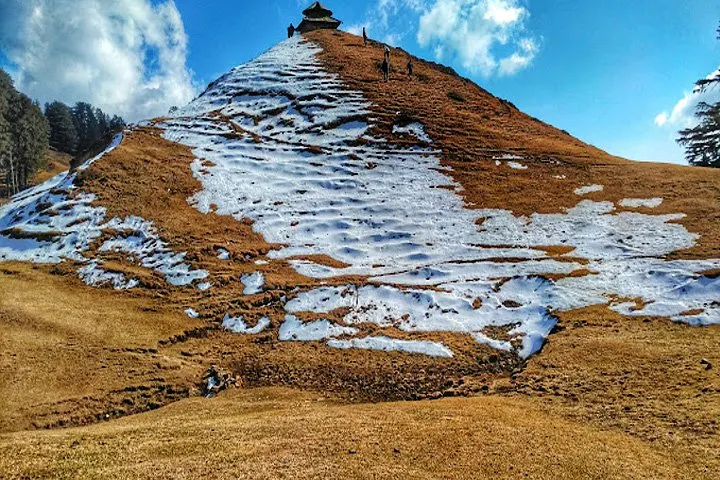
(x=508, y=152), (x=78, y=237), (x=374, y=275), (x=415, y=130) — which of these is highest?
(x=415, y=130)

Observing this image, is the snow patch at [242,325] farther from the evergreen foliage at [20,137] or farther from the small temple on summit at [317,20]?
the small temple on summit at [317,20]

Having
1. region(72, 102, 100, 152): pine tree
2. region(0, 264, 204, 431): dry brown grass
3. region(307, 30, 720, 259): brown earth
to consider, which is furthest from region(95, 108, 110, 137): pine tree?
region(0, 264, 204, 431): dry brown grass

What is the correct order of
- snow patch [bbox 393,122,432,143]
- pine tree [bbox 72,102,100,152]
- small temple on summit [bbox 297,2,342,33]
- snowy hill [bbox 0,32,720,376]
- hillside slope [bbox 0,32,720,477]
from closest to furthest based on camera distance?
hillside slope [bbox 0,32,720,477] < snowy hill [bbox 0,32,720,376] < snow patch [bbox 393,122,432,143] < small temple on summit [bbox 297,2,342,33] < pine tree [bbox 72,102,100,152]

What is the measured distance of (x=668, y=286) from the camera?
27.2 meters

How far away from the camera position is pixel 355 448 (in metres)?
13.5

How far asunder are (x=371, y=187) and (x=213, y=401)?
107 feet

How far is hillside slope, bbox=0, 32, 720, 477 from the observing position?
19.8 m

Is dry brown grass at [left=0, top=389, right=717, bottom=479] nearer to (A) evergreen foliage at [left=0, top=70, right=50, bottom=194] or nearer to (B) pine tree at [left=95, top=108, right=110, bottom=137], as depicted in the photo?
(A) evergreen foliage at [left=0, top=70, right=50, bottom=194]

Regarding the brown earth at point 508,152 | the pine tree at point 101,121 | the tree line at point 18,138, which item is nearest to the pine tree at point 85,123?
the pine tree at point 101,121

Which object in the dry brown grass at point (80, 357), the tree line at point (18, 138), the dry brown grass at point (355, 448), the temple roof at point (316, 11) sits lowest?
the dry brown grass at point (355, 448)

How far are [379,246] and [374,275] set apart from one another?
18.0ft

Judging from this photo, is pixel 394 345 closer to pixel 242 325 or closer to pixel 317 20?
pixel 242 325

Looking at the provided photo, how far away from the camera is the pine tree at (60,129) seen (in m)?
148

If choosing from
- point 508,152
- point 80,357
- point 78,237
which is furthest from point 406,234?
point 78,237
